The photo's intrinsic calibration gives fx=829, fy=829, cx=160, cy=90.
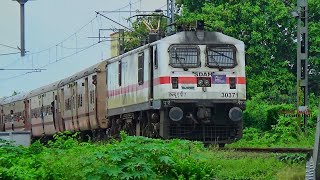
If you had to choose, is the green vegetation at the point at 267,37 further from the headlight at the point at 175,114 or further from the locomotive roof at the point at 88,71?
the headlight at the point at 175,114

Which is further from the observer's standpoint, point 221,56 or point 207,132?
point 207,132

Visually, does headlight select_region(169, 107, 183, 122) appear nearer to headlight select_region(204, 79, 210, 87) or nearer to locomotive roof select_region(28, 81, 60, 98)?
headlight select_region(204, 79, 210, 87)

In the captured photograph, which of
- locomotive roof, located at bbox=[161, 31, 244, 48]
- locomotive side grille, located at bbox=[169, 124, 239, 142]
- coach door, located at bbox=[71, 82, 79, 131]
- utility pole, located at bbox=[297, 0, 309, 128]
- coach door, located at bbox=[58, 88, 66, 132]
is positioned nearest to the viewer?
locomotive roof, located at bbox=[161, 31, 244, 48]

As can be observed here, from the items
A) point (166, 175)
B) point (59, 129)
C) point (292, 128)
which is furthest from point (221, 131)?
point (59, 129)

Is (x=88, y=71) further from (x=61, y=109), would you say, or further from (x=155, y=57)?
(x=155, y=57)

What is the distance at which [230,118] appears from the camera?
21328 mm

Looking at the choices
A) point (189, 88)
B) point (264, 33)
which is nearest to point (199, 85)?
point (189, 88)

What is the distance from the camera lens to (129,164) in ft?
33.7

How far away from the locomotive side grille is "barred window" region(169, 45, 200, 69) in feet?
5.32

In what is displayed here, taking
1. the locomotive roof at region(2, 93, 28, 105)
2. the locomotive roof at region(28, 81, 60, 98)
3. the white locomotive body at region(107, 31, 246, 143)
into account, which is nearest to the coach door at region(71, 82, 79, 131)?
the locomotive roof at region(28, 81, 60, 98)

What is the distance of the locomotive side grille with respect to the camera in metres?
21.7

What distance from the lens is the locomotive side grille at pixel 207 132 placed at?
854 inches

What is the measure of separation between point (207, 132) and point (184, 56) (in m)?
2.10

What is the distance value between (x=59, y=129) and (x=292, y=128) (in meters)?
11.3
